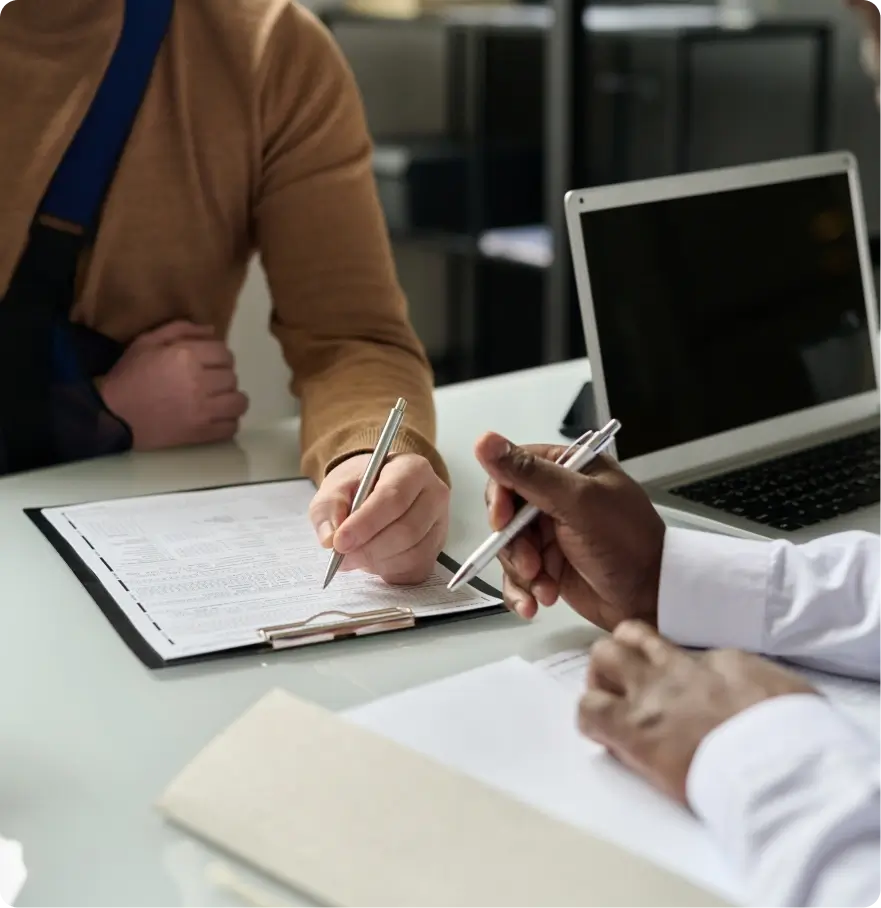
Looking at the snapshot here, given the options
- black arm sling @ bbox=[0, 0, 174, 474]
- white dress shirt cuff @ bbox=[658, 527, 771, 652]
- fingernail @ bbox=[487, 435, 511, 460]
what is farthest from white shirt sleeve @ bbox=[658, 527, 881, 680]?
black arm sling @ bbox=[0, 0, 174, 474]

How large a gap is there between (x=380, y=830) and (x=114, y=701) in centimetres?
21

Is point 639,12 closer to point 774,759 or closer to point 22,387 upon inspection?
point 22,387

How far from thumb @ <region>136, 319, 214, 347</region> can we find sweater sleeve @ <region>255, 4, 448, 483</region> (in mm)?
91

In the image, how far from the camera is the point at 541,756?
0.60 meters

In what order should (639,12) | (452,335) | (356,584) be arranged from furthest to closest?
(452,335), (639,12), (356,584)

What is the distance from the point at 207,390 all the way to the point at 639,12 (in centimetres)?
167

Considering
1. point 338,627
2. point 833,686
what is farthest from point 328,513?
point 833,686

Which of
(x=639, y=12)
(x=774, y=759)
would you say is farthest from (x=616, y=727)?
(x=639, y=12)

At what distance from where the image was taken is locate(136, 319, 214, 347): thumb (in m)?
1.15

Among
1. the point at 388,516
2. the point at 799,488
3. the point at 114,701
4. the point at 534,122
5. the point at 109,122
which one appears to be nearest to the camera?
the point at 114,701

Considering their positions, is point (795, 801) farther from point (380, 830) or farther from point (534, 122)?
point (534, 122)

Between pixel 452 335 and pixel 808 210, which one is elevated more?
pixel 808 210

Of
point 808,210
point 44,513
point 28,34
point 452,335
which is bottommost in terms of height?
point 452,335

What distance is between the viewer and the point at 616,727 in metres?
0.60
